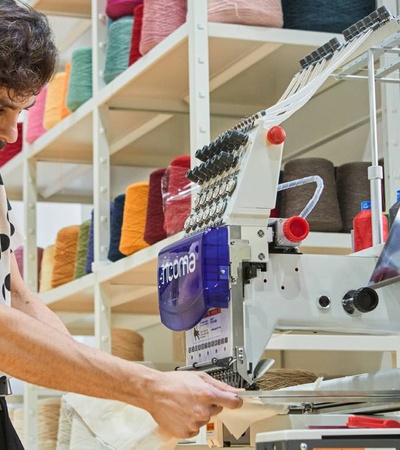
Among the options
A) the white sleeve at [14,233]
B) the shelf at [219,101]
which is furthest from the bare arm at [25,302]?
the shelf at [219,101]

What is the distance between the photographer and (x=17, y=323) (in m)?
1.39

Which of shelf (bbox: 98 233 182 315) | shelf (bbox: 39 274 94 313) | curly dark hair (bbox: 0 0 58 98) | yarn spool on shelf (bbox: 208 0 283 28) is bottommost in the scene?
Answer: curly dark hair (bbox: 0 0 58 98)

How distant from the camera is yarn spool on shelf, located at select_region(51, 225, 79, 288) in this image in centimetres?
331

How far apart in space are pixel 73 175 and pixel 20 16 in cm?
243

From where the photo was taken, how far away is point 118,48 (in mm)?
2869

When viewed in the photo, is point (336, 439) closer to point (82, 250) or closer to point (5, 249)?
point (5, 249)

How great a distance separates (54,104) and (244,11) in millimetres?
1161

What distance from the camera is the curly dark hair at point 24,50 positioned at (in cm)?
146

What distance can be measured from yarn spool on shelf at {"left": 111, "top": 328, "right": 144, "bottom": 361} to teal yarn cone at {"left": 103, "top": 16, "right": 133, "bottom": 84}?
0.67m

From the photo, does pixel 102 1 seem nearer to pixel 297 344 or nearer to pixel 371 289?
pixel 297 344

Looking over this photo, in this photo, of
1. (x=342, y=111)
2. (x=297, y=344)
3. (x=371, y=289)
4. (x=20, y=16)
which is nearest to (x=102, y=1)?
(x=342, y=111)

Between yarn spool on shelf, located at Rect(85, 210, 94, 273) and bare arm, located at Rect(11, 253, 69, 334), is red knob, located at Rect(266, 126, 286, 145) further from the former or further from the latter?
yarn spool on shelf, located at Rect(85, 210, 94, 273)

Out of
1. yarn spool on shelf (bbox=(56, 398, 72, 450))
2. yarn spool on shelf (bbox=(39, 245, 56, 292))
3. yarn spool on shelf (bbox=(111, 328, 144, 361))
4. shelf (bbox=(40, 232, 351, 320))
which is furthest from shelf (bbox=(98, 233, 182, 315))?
yarn spool on shelf (bbox=(56, 398, 72, 450))

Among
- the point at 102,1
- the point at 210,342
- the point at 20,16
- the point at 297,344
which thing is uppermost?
Result: the point at 102,1
